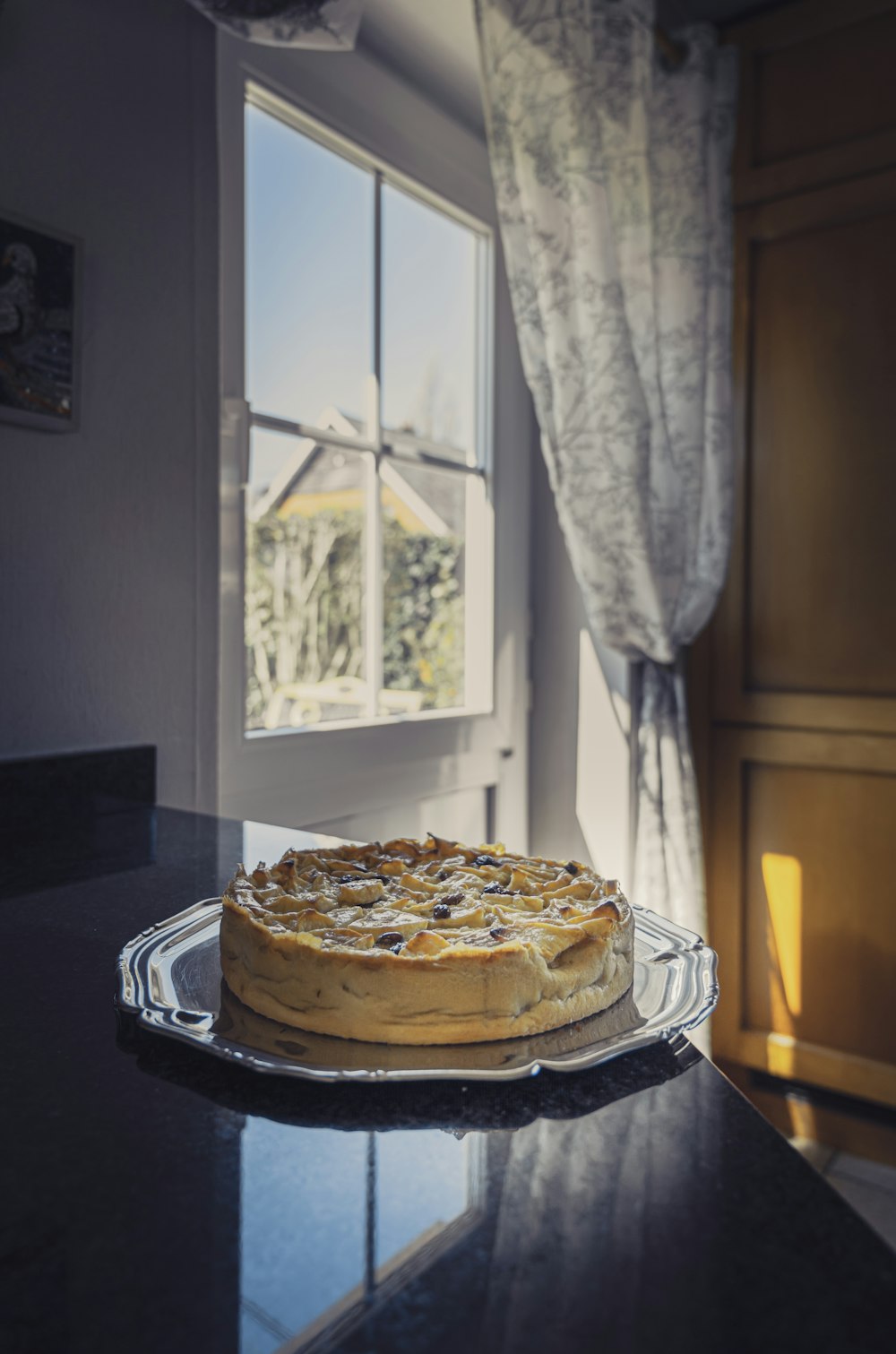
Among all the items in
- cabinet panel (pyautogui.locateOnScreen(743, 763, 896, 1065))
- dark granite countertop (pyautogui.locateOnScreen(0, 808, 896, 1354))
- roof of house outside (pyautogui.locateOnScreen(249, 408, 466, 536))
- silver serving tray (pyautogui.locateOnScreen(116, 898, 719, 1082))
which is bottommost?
cabinet panel (pyautogui.locateOnScreen(743, 763, 896, 1065))

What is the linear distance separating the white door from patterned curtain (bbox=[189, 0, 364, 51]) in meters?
0.49

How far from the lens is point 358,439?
1.83 m

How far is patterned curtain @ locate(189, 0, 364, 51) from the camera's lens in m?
1.00

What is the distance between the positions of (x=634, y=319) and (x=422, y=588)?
713 mm

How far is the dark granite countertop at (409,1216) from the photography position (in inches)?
11.7

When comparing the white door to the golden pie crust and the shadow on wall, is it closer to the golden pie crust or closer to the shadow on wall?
the shadow on wall

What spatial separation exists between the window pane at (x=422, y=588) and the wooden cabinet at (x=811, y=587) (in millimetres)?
621

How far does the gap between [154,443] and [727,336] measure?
1.33 meters

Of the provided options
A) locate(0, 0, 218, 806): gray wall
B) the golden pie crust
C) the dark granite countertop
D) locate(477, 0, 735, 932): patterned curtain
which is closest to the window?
locate(0, 0, 218, 806): gray wall

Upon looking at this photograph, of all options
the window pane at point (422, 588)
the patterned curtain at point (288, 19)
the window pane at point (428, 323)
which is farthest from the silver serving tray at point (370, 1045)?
the window pane at point (428, 323)

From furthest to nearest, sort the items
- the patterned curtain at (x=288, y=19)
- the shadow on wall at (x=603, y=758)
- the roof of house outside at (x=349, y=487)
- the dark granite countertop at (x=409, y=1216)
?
the shadow on wall at (x=603, y=758), the roof of house outside at (x=349, y=487), the patterned curtain at (x=288, y=19), the dark granite countertop at (x=409, y=1216)

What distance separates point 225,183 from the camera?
1.50 m

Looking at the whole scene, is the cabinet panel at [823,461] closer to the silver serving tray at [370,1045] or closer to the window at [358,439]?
the window at [358,439]

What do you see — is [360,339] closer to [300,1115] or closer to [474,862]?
[474,862]
